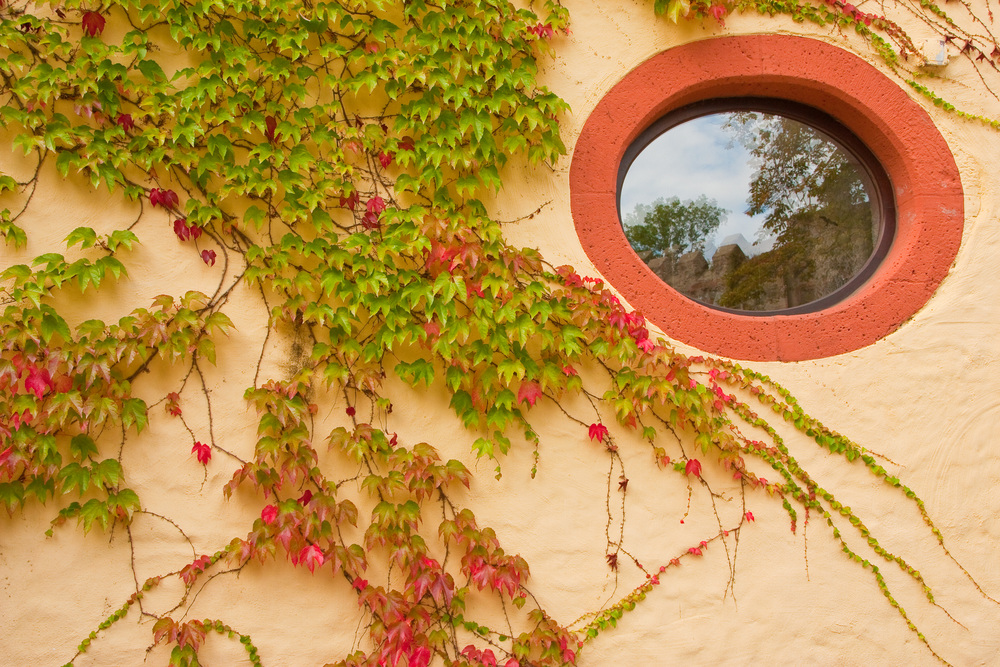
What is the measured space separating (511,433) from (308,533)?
79 centimetres

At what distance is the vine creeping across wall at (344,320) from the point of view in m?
2.05

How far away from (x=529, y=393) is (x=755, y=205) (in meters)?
1.39

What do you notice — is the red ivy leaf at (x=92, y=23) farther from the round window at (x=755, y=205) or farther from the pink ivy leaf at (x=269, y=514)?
the round window at (x=755, y=205)

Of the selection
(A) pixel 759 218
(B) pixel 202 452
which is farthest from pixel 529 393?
(A) pixel 759 218

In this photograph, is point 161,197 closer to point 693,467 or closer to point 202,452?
point 202,452

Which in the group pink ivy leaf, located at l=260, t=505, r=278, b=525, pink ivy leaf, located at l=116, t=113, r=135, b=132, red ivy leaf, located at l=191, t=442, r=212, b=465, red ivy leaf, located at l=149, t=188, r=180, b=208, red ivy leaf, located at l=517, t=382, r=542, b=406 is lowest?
pink ivy leaf, located at l=260, t=505, r=278, b=525

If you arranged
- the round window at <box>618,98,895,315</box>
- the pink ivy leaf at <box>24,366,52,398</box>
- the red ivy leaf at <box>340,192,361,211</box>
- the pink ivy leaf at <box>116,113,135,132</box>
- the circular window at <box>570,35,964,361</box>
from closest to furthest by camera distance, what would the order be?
the pink ivy leaf at <box>24,366,52,398</box> < the pink ivy leaf at <box>116,113,135,132</box> < the red ivy leaf at <box>340,192,361,211</box> < the circular window at <box>570,35,964,361</box> < the round window at <box>618,98,895,315</box>

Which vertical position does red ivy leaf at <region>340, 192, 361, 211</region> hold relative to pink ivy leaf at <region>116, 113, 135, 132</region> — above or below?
below

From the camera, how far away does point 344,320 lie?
215cm

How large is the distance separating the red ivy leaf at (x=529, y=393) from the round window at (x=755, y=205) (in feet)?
2.67

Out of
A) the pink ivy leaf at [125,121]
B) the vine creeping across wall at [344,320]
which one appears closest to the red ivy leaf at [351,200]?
the vine creeping across wall at [344,320]

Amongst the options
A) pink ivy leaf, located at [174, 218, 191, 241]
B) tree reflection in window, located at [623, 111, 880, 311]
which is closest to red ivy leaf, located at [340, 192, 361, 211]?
pink ivy leaf, located at [174, 218, 191, 241]

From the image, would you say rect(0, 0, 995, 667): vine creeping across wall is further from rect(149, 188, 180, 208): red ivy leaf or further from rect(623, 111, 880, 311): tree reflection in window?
rect(623, 111, 880, 311): tree reflection in window

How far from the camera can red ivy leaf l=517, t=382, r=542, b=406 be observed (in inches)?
88.2
